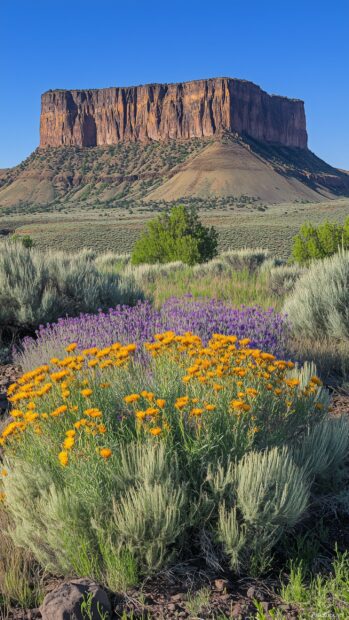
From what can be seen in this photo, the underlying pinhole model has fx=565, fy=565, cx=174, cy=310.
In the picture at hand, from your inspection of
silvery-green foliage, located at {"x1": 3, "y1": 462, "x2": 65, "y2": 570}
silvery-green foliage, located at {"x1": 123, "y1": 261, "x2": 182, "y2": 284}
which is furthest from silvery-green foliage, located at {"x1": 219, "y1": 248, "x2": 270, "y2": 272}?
silvery-green foliage, located at {"x1": 3, "y1": 462, "x2": 65, "y2": 570}

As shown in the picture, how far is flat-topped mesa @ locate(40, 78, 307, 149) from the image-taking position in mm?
133125

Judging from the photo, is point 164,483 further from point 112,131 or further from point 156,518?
point 112,131

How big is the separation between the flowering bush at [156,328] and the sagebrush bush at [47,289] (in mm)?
942

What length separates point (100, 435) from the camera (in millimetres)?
3049

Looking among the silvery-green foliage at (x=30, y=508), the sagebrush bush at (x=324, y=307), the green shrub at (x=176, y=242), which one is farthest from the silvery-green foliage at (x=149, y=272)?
the silvery-green foliage at (x=30, y=508)

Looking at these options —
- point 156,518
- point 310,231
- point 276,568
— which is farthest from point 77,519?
point 310,231

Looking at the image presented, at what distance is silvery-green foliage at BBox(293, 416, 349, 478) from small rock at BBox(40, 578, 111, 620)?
128cm

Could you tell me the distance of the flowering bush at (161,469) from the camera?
2.63m

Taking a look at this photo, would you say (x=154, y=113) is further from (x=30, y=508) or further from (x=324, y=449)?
(x=30, y=508)

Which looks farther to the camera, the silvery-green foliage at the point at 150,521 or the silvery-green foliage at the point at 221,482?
the silvery-green foliage at the point at 221,482

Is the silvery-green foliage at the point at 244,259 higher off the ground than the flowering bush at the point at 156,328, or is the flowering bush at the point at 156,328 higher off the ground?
the flowering bush at the point at 156,328

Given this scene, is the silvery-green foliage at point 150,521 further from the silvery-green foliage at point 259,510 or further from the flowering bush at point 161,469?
the silvery-green foliage at point 259,510

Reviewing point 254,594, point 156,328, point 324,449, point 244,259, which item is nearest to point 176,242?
point 244,259

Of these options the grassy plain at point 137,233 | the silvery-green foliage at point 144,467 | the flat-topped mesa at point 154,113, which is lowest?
the grassy plain at point 137,233
